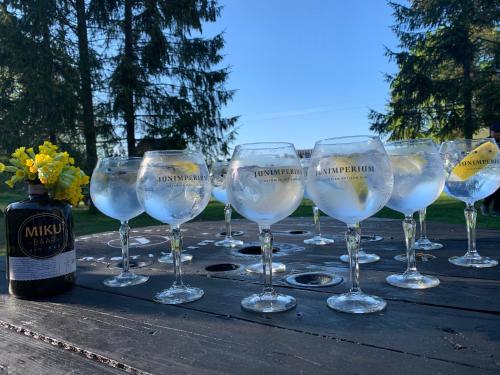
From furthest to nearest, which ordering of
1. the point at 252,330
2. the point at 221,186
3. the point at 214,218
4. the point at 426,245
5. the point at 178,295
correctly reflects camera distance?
the point at 214,218, the point at 221,186, the point at 426,245, the point at 178,295, the point at 252,330

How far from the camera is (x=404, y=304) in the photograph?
46.2 inches

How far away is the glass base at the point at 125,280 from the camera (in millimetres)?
1579

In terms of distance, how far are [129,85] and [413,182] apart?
12341mm

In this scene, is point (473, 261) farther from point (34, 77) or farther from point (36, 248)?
point (34, 77)

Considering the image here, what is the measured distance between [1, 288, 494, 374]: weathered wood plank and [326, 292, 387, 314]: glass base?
0.09 metres

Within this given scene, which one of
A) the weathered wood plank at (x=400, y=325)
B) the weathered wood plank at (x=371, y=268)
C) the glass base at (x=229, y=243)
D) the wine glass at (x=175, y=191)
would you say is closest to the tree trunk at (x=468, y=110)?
the weathered wood plank at (x=371, y=268)

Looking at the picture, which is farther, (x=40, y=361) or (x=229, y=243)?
(x=229, y=243)

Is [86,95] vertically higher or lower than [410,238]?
higher

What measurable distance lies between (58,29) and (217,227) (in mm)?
11853

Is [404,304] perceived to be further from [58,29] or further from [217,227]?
[58,29]

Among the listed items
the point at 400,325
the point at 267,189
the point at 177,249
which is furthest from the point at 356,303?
the point at 177,249

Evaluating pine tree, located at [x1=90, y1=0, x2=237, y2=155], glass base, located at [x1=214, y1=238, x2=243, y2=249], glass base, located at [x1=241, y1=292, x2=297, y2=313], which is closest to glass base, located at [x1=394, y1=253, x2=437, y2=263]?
glass base, located at [x1=241, y1=292, x2=297, y2=313]

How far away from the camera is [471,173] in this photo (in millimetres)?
1676

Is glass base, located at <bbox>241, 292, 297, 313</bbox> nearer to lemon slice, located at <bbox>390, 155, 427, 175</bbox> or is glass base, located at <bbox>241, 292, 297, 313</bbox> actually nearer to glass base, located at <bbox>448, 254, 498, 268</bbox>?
lemon slice, located at <bbox>390, 155, 427, 175</bbox>
